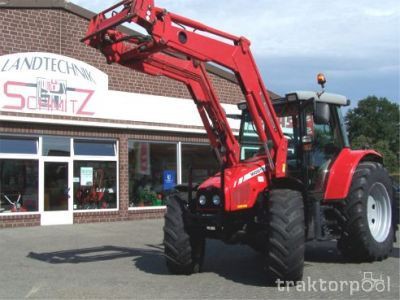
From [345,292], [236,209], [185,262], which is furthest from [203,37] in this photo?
[345,292]

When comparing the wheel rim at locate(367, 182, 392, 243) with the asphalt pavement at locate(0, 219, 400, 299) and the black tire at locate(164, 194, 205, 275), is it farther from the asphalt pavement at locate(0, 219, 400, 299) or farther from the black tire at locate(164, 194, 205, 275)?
the black tire at locate(164, 194, 205, 275)

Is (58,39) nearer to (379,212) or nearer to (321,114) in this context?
(321,114)

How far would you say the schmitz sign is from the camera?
15.2 metres

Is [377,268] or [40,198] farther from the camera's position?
[40,198]

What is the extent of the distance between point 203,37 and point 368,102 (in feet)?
294

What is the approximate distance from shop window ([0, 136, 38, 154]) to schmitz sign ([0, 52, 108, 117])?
0.82m

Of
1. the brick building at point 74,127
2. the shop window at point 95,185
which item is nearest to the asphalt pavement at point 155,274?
the brick building at point 74,127

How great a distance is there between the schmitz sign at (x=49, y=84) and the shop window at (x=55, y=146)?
757mm

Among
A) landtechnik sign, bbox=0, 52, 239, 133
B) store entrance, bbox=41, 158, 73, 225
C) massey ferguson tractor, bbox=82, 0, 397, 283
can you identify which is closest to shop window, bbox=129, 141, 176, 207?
landtechnik sign, bbox=0, 52, 239, 133

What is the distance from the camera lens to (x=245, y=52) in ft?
26.4

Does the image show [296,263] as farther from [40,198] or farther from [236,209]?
[40,198]

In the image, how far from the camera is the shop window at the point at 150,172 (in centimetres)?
1780

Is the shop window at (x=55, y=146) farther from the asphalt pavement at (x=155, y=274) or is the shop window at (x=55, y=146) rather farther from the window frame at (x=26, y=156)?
the asphalt pavement at (x=155, y=274)

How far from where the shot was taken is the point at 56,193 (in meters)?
16.2
